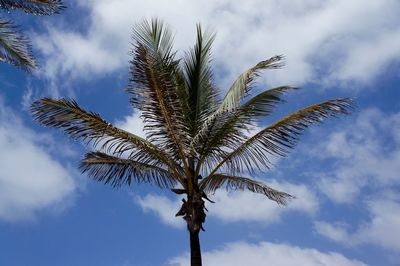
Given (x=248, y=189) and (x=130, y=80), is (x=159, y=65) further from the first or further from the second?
(x=248, y=189)

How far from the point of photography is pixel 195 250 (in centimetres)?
1438

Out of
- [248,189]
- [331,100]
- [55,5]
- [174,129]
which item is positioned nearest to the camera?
[331,100]

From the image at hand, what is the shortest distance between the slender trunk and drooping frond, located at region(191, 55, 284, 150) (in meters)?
2.27

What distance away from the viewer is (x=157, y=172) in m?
15.7

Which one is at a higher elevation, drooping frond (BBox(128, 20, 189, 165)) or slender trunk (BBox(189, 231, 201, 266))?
drooping frond (BBox(128, 20, 189, 165))

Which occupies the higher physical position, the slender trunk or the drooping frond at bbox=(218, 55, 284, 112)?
the drooping frond at bbox=(218, 55, 284, 112)

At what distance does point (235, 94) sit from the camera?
47.4ft

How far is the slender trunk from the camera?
14305mm

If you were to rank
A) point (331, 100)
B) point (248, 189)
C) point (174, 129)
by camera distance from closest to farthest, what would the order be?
point (331, 100) → point (174, 129) → point (248, 189)

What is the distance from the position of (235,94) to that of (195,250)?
3898mm

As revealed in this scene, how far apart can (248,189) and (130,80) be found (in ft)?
14.2

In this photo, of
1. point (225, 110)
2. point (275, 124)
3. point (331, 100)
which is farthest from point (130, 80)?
point (331, 100)

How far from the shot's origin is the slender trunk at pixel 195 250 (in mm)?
14305

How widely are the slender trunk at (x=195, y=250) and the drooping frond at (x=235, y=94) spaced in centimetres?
227
